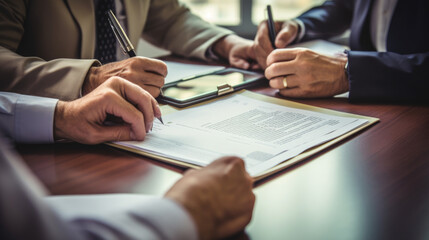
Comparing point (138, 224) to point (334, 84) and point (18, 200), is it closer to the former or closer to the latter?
point (18, 200)

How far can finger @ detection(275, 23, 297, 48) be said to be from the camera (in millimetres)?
1267

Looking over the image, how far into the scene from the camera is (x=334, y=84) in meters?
1.05

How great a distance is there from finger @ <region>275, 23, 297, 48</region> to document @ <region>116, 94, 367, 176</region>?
36 cm

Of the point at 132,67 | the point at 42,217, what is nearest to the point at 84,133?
the point at 132,67

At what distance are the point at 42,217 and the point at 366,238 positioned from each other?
0.39 m

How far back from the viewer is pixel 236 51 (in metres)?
1.35

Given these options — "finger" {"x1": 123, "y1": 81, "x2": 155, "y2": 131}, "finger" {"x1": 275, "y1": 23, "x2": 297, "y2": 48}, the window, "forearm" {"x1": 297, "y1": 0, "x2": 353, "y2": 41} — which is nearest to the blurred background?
the window

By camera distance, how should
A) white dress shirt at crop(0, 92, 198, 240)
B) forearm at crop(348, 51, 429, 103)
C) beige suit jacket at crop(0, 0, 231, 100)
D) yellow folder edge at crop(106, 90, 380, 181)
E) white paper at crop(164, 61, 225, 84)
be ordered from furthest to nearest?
white paper at crop(164, 61, 225, 84) < forearm at crop(348, 51, 429, 103) < beige suit jacket at crop(0, 0, 231, 100) < yellow folder edge at crop(106, 90, 380, 181) < white dress shirt at crop(0, 92, 198, 240)

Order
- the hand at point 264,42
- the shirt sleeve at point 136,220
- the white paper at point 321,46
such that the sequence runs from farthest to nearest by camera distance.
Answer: the white paper at point 321,46 → the hand at point 264,42 → the shirt sleeve at point 136,220

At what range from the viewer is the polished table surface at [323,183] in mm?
520

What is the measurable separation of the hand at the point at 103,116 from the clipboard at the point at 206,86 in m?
0.19

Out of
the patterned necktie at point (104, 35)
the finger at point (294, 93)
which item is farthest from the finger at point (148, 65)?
the patterned necktie at point (104, 35)

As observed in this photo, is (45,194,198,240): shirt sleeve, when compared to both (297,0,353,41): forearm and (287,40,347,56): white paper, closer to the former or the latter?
(287,40,347,56): white paper

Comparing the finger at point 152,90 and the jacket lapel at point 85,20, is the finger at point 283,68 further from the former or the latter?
the jacket lapel at point 85,20
